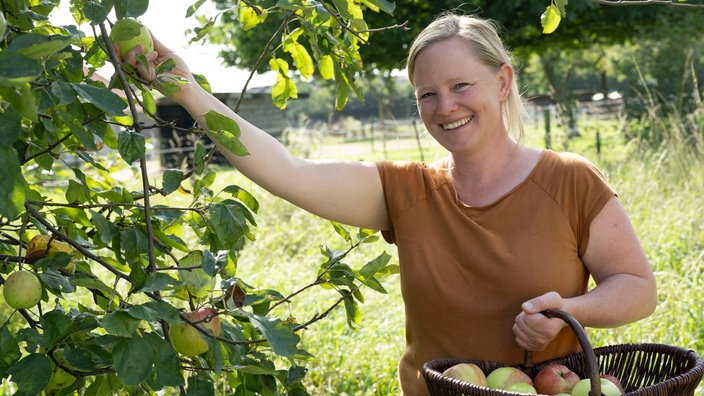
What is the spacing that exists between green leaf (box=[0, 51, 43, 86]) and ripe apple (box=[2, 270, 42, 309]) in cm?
55

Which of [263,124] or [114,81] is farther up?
[114,81]

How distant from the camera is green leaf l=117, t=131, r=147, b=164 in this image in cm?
126

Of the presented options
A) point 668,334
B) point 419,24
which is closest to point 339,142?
point 419,24

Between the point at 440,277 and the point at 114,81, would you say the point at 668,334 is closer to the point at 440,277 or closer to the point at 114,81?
the point at 440,277

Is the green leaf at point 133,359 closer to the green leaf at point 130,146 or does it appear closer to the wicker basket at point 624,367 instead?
the green leaf at point 130,146

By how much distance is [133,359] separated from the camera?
114 cm

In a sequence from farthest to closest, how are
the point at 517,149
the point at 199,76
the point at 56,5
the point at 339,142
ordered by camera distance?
the point at 339,142 < the point at 517,149 < the point at 199,76 < the point at 56,5

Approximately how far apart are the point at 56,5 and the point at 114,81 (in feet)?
0.73

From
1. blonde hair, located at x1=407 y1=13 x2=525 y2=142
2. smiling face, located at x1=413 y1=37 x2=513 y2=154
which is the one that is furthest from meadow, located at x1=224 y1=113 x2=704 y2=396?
smiling face, located at x1=413 y1=37 x2=513 y2=154

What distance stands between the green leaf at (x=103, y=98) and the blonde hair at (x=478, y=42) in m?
0.94

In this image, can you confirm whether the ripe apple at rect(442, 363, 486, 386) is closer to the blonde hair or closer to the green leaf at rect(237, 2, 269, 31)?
the blonde hair

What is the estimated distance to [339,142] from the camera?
33406mm

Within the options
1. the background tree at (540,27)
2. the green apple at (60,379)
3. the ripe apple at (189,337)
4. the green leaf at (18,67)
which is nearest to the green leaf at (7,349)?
the green apple at (60,379)

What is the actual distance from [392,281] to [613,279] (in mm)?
2887
